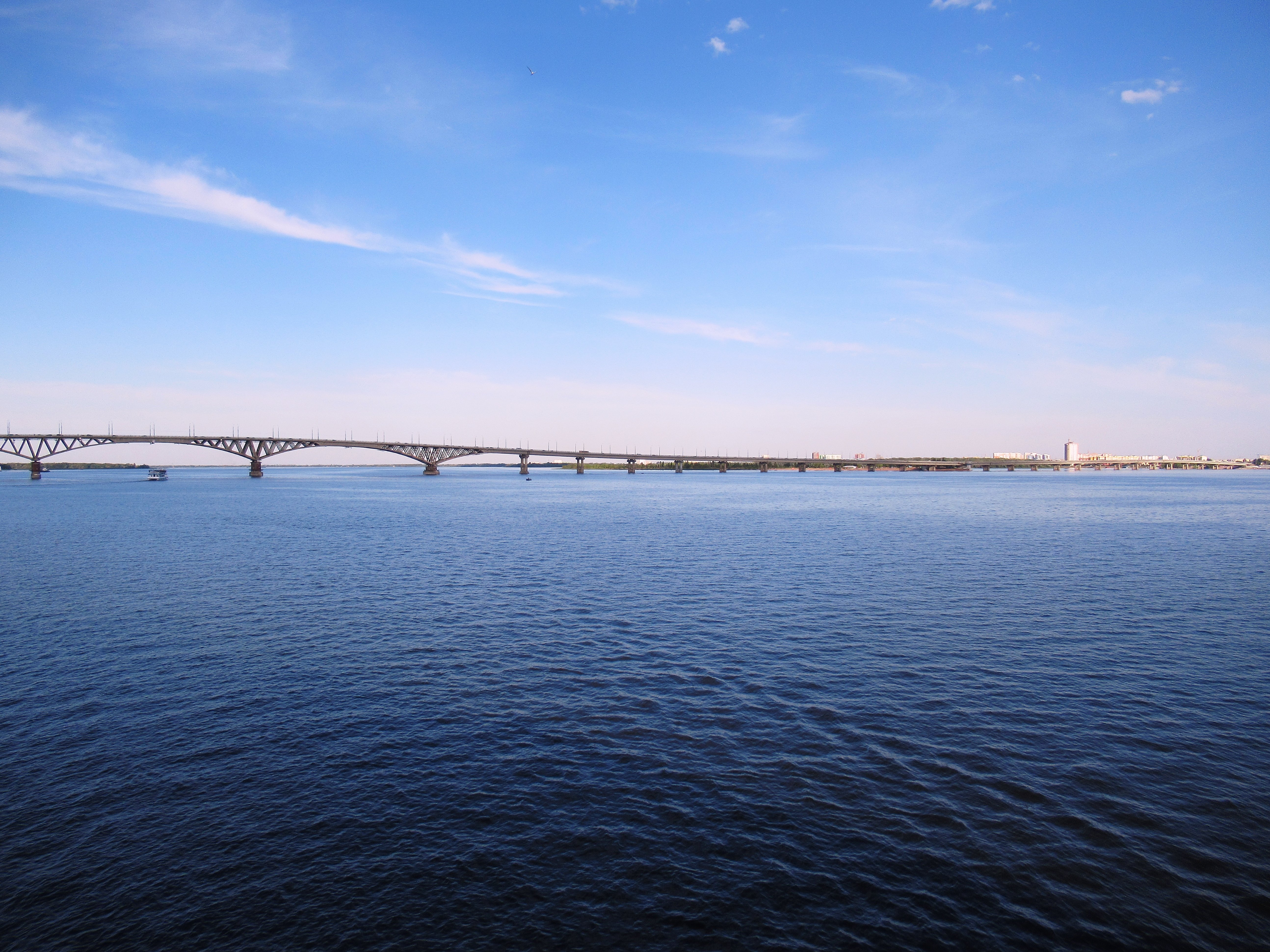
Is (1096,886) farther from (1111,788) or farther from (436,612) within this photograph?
(436,612)

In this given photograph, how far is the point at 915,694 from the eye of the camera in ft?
81.8

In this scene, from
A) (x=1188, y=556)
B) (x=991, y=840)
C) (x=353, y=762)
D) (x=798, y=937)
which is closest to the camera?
(x=798, y=937)

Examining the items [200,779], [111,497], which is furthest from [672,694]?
[111,497]

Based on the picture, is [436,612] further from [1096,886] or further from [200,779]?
[1096,886]

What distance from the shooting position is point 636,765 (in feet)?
64.2

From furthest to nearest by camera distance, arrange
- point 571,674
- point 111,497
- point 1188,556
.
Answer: point 111,497, point 1188,556, point 571,674

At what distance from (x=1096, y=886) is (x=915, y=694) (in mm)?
10805

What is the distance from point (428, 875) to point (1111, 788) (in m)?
18.1

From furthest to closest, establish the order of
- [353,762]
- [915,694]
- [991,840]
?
1. [915,694]
2. [353,762]
3. [991,840]

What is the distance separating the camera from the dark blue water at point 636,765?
1340 centimetres

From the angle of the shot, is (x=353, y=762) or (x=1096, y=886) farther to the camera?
(x=353, y=762)

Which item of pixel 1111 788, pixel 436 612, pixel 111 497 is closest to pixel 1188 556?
pixel 1111 788

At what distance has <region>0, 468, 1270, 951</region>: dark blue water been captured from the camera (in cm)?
1340

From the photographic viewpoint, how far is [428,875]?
14594mm
